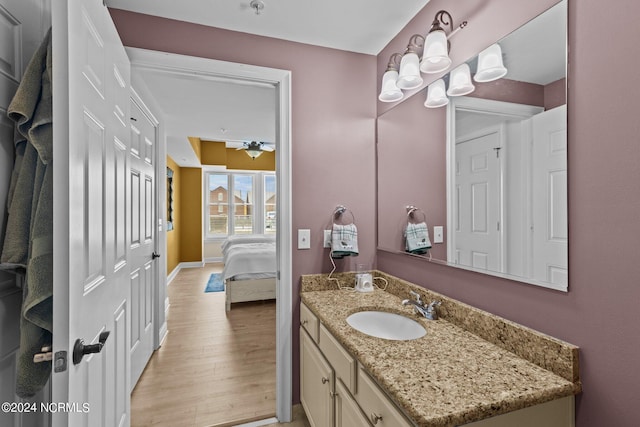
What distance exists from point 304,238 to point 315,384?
82cm

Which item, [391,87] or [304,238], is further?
[304,238]

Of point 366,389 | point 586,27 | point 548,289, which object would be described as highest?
point 586,27

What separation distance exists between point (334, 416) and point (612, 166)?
1344 mm

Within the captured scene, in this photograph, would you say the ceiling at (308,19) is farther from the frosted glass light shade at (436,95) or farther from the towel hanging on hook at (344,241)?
the towel hanging on hook at (344,241)

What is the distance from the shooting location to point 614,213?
2.68 feet

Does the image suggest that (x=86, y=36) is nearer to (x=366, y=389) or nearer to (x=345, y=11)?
(x=345, y=11)

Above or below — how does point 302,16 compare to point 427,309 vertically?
above

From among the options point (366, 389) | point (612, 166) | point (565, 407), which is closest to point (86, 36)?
point (366, 389)

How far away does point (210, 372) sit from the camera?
2.36m

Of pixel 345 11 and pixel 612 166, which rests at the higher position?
pixel 345 11

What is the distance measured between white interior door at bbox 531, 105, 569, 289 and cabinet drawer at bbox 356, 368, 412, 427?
0.67m

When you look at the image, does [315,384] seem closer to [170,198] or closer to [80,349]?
[80,349]

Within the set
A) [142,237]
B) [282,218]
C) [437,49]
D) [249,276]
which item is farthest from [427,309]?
[249,276]

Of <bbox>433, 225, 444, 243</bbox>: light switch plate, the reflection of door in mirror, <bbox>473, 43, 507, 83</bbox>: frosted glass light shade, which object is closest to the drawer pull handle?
the reflection of door in mirror
